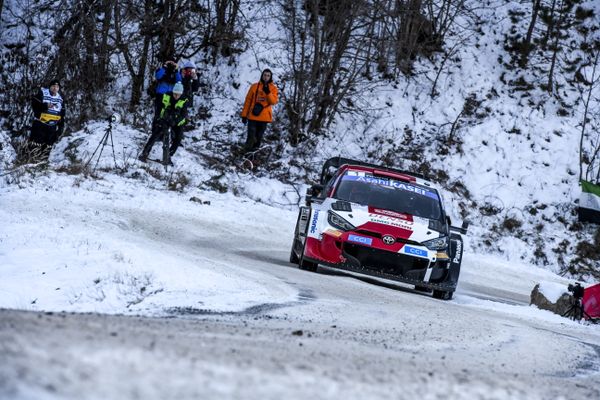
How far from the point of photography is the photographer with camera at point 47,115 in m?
18.4

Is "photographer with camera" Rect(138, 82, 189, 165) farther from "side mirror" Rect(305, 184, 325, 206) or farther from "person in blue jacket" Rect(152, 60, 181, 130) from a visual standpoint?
"side mirror" Rect(305, 184, 325, 206)

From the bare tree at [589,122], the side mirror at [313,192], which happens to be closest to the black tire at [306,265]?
the side mirror at [313,192]

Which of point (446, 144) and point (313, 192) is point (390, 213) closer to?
point (313, 192)

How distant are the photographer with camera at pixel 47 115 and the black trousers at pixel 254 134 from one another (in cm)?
461

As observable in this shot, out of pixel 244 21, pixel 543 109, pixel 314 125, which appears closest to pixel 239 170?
pixel 314 125

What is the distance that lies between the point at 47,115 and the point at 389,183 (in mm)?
8907

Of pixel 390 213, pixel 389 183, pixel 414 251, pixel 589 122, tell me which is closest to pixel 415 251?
pixel 414 251

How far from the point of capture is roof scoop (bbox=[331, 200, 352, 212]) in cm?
1160

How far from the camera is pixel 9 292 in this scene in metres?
7.35

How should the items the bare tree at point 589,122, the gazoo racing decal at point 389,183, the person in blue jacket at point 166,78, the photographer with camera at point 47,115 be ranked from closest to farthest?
the gazoo racing decal at point 389,183 → the photographer with camera at point 47,115 → the person in blue jacket at point 166,78 → the bare tree at point 589,122

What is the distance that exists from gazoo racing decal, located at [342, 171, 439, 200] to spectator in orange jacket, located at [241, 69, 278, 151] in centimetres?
791

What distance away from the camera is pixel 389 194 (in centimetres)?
1238

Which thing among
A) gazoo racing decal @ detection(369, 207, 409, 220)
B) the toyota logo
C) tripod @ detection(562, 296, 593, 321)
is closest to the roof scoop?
gazoo racing decal @ detection(369, 207, 409, 220)

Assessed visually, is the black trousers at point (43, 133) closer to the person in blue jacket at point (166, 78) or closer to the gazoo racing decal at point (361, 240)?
the person in blue jacket at point (166, 78)
